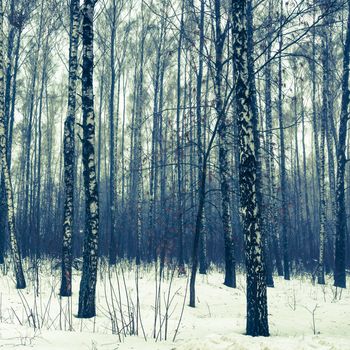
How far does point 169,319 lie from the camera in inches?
300

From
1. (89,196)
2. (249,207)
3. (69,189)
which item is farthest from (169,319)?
(69,189)

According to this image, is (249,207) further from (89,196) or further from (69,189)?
(69,189)

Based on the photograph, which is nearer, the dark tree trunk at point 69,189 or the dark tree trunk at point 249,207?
the dark tree trunk at point 249,207

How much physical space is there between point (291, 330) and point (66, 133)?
6580 mm

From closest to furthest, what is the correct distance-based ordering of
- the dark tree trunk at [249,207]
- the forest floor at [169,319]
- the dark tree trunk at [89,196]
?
1. the forest floor at [169,319]
2. the dark tree trunk at [249,207]
3. the dark tree trunk at [89,196]

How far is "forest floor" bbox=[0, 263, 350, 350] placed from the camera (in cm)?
470

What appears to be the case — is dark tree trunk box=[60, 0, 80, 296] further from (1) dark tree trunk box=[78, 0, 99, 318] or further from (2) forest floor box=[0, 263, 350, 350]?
→ (1) dark tree trunk box=[78, 0, 99, 318]

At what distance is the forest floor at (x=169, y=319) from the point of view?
4.70 metres

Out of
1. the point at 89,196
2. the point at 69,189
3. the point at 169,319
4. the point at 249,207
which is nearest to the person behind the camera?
the point at 249,207

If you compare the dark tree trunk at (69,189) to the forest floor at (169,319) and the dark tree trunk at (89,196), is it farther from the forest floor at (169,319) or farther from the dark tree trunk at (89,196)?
the dark tree trunk at (89,196)

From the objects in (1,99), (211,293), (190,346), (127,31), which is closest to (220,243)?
(211,293)

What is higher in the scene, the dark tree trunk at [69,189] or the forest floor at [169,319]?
the dark tree trunk at [69,189]

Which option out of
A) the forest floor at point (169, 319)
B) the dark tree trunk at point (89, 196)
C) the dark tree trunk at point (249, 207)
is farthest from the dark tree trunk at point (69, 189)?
the dark tree trunk at point (249, 207)

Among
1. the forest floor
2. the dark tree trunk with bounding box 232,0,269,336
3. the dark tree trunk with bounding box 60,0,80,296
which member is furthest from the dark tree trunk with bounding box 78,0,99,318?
the dark tree trunk with bounding box 232,0,269,336
